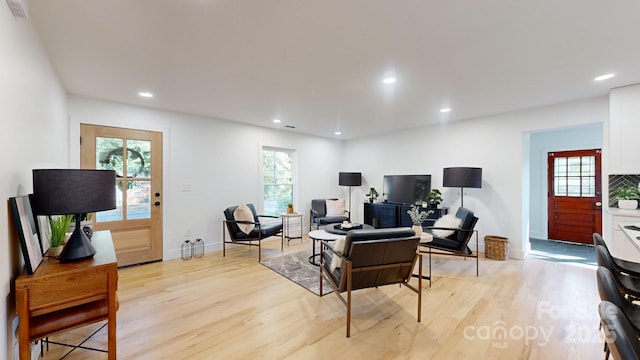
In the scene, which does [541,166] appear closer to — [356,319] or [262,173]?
[356,319]

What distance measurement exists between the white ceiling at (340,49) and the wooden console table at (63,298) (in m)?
1.69

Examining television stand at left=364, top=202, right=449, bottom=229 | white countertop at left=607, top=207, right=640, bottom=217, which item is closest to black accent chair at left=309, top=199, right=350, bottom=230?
television stand at left=364, top=202, right=449, bottom=229

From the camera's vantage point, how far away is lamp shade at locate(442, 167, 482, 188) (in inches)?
170

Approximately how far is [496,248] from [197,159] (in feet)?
17.0

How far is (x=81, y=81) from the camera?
3.05 m

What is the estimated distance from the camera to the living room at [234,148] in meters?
1.72

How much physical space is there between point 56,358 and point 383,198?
18.0ft

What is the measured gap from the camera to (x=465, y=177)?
4348 millimetres

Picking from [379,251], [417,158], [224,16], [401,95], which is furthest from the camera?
[417,158]

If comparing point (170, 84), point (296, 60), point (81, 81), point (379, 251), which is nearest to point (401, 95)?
point (296, 60)

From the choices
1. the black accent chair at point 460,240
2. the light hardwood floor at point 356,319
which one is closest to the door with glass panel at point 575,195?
the light hardwood floor at point 356,319

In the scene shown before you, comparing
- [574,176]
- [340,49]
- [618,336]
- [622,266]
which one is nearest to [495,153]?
[574,176]

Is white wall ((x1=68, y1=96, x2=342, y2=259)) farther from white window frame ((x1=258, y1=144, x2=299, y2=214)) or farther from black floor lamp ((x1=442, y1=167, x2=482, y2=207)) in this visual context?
black floor lamp ((x1=442, y1=167, x2=482, y2=207))

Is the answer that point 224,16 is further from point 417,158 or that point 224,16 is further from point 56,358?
point 417,158
